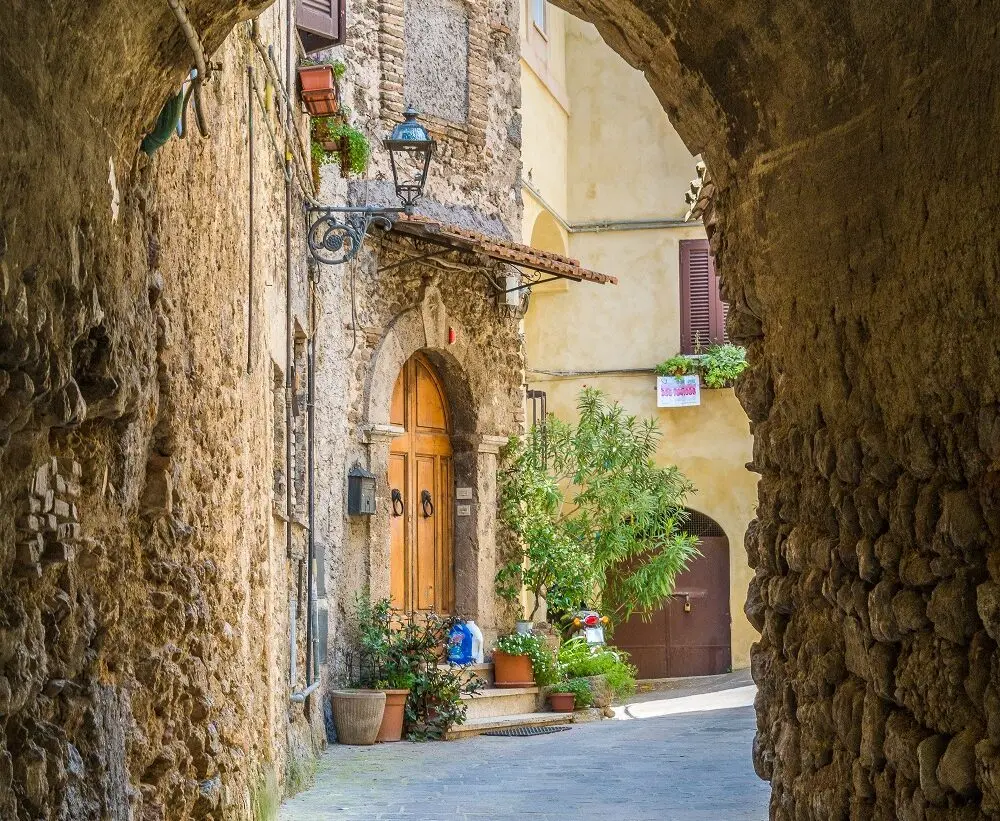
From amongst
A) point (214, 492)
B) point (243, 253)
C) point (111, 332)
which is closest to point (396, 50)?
point (243, 253)

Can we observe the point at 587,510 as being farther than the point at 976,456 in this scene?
Yes

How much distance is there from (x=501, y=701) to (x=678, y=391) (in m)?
7.48

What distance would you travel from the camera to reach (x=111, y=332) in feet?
12.4

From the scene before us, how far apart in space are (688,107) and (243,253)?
8.54 ft

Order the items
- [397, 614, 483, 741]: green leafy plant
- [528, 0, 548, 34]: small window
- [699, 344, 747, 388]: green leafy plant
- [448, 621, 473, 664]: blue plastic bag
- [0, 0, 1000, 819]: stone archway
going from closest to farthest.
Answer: [0, 0, 1000, 819]: stone archway < [397, 614, 483, 741]: green leafy plant < [448, 621, 473, 664]: blue plastic bag < [528, 0, 548, 34]: small window < [699, 344, 747, 388]: green leafy plant

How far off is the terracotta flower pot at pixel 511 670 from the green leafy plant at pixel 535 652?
5 centimetres

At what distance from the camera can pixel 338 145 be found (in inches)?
452

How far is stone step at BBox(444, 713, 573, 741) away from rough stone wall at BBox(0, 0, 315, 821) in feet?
18.3

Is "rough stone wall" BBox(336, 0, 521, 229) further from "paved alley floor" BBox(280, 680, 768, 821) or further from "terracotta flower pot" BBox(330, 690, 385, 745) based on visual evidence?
"paved alley floor" BBox(280, 680, 768, 821)

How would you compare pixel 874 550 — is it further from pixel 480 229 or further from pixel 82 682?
pixel 480 229

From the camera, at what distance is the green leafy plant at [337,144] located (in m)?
11.3

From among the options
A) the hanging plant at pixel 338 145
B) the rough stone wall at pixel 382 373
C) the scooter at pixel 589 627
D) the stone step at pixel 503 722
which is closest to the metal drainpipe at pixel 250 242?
the hanging plant at pixel 338 145

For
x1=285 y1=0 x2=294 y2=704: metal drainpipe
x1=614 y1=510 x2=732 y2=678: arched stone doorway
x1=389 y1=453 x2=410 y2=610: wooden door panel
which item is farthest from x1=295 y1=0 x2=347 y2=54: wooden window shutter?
x1=614 y1=510 x2=732 y2=678: arched stone doorway

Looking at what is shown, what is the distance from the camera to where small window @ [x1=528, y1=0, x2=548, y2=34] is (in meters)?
18.9
